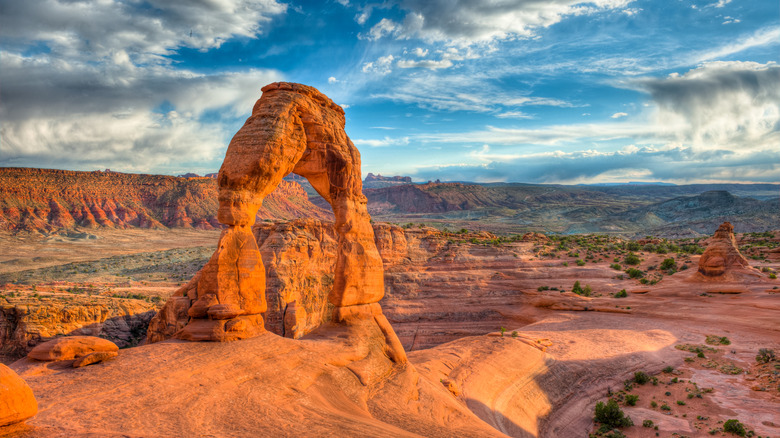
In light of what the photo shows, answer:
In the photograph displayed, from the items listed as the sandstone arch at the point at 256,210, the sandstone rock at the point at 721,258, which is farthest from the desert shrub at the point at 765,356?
the sandstone arch at the point at 256,210

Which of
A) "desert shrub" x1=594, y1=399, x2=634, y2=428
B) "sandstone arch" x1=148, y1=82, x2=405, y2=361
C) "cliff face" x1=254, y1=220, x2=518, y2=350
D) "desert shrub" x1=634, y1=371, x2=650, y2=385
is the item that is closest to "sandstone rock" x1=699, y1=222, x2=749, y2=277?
"cliff face" x1=254, y1=220, x2=518, y2=350

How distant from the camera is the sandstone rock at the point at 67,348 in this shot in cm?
774

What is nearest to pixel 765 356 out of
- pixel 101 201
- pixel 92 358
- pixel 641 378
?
pixel 641 378

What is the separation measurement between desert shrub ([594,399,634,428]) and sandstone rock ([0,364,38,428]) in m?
15.0

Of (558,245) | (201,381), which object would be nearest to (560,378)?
(201,381)

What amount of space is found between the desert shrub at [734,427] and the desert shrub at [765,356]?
20.2ft

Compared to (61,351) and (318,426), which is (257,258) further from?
(318,426)

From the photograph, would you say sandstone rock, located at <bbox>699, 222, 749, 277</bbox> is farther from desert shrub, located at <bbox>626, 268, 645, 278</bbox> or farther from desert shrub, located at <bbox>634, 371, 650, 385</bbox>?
desert shrub, located at <bbox>634, 371, 650, 385</bbox>

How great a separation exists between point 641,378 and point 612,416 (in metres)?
3.82

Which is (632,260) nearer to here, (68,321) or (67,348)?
(67,348)

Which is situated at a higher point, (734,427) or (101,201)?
(101,201)

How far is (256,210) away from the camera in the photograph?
11.4 metres

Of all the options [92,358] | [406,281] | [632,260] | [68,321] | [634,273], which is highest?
[92,358]

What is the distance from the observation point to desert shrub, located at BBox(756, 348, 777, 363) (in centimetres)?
1567
